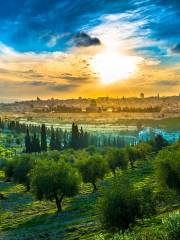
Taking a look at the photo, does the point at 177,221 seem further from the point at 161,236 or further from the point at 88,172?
the point at 88,172

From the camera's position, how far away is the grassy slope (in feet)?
252

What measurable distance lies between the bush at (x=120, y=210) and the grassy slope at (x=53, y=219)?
8.73 ft

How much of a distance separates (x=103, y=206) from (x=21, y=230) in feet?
103

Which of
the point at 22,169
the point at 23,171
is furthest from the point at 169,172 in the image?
the point at 22,169

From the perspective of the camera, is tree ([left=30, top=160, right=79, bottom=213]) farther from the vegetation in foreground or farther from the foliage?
the foliage

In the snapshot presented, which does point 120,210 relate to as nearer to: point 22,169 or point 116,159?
point 22,169

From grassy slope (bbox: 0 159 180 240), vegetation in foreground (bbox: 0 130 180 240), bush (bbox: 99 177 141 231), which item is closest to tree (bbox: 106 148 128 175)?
vegetation in foreground (bbox: 0 130 180 240)

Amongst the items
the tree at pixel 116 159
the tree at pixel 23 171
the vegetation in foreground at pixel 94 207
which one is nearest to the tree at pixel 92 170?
the vegetation in foreground at pixel 94 207

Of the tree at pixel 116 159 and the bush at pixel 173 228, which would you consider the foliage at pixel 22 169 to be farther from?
the bush at pixel 173 228

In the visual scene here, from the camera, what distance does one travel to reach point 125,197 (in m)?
64.4

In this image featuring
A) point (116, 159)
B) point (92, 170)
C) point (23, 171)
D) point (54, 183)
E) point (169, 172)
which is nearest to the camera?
point (169, 172)

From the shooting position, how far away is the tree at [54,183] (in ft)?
350

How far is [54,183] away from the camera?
10662 cm

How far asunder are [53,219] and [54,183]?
41.2ft
